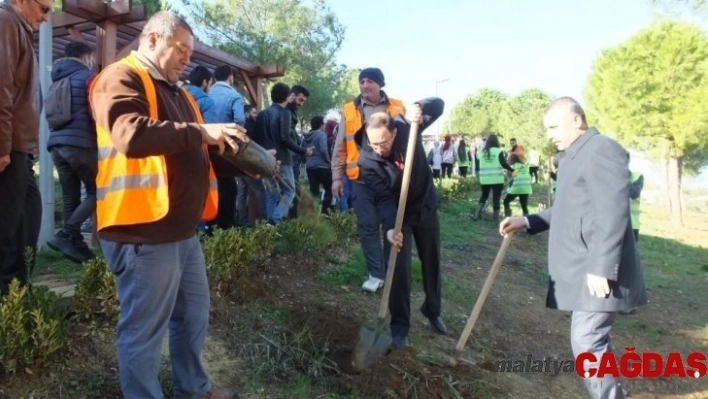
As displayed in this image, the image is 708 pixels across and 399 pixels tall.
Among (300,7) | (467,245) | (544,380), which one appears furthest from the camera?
(300,7)

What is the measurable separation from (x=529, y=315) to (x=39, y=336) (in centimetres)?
475

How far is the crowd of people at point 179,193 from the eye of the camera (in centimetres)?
233

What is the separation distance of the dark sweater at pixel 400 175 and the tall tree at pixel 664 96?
54.3ft

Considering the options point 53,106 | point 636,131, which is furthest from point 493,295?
point 636,131

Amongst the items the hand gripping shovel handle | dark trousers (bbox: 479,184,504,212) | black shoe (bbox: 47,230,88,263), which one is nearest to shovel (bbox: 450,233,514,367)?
the hand gripping shovel handle

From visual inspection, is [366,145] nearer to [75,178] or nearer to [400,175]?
[400,175]

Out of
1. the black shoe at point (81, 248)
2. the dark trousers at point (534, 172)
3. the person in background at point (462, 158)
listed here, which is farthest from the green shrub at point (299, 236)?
the dark trousers at point (534, 172)

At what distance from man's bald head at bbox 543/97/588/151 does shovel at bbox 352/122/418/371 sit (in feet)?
3.22

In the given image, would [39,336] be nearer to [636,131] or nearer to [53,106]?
[53,106]

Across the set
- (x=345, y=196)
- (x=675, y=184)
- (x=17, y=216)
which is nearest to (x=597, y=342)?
(x=17, y=216)

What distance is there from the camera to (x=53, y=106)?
433 cm

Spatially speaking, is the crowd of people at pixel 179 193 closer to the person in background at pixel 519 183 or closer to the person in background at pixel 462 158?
the person in background at pixel 519 183

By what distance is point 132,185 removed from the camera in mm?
2318

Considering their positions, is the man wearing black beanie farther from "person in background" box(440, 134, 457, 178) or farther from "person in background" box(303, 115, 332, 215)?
"person in background" box(440, 134, 457, 178)
